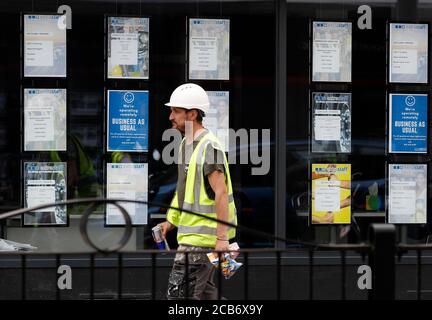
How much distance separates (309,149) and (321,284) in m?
1.24

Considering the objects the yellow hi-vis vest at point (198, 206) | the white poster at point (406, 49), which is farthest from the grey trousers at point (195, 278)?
the white poster at point (406, 49)

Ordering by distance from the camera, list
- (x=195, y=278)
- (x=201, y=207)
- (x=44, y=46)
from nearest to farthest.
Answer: (x=195, y=278), (x=201, y=207), (x=44, y=46)

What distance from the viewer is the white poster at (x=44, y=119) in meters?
7.32

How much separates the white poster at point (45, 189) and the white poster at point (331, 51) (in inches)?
97.2

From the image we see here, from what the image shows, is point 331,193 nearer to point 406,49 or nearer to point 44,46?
point 406,49

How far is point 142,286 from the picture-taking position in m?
7.38

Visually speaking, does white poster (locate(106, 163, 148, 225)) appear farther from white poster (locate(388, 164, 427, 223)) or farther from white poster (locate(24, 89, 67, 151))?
white poster (locate(388, 164, 427, 223))

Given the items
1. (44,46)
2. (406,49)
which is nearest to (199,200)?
(44,46)

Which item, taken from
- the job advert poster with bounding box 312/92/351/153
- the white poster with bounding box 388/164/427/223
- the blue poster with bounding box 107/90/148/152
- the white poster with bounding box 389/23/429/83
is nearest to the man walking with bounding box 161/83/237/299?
the blue poster with bounding box 107/90/148/152

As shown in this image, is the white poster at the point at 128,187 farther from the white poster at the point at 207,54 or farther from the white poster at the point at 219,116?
the white poster at the point at 207,54

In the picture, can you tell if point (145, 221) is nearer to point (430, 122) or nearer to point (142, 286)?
point (142, 286)

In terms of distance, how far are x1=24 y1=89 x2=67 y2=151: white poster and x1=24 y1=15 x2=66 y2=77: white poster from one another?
7.0 inches

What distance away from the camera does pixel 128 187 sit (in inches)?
292

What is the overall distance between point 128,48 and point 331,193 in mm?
2267
